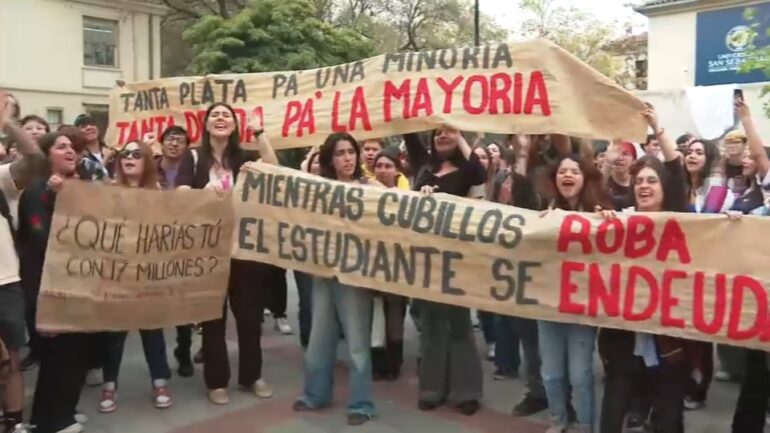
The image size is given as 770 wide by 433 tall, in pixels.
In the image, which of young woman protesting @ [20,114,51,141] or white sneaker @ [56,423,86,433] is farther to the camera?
young woman protesting @ [20,114,51,141]

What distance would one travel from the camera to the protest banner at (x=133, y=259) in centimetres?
454

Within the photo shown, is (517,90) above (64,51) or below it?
below

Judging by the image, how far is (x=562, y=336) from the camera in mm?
4293

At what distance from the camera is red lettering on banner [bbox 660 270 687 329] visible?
391cm

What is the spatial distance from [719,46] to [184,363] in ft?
77.3

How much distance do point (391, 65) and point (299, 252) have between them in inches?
51.2

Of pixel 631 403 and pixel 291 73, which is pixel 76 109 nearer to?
pixel 291 73

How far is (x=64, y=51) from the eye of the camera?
27781 mm

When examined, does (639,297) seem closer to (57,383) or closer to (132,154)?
(132,154)

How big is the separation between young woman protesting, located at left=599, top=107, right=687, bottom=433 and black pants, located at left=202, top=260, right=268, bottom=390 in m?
2.16

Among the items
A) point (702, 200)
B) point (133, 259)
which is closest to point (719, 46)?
point (702, 200)

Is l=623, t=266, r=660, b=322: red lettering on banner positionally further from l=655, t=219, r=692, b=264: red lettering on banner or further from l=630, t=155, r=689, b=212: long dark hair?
l=630, t=155, r=689, b=212: long dark hair

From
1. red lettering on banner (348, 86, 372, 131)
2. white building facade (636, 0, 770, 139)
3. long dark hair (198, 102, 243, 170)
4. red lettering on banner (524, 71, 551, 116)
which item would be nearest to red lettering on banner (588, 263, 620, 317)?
red lettering on banner (524, 71, 551, 116)

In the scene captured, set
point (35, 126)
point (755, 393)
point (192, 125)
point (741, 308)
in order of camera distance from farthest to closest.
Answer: point (35, 126) < point (192, 125) < point (755, 393) < point (741, 308)
